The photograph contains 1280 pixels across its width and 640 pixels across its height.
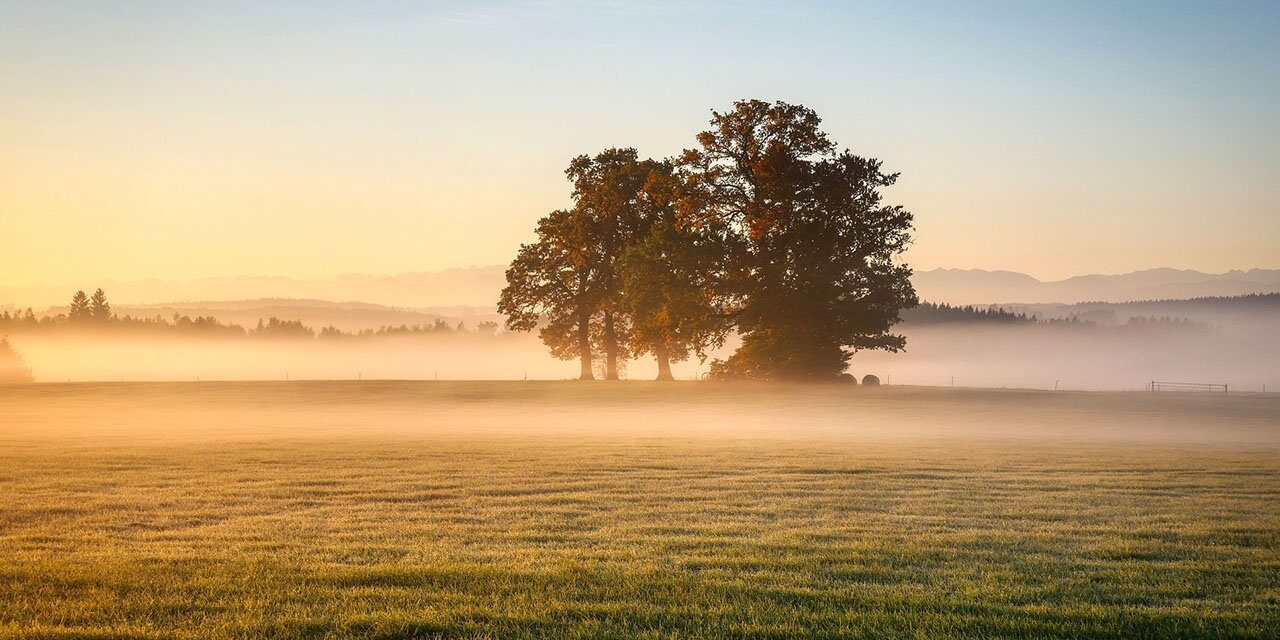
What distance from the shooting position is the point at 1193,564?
31.9 feet

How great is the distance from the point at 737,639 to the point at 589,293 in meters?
54.2

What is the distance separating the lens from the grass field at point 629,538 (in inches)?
295

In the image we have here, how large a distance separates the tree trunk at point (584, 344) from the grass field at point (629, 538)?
34668mm

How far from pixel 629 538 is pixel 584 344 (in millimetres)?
51293

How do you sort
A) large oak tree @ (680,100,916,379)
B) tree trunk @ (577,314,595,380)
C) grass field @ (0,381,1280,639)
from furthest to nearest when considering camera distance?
tree trunk @ (577,314,595,380), large oak tree @ (680,100,916,379), grass field @ (0,381,1280,639)

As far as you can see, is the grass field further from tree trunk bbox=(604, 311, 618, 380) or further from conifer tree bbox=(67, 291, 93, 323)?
conifer tree bbox=(67, 291, 93, 323)

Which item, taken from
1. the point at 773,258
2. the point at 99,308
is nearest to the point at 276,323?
the point at 99,308

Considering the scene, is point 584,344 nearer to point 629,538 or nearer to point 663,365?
point 663,365

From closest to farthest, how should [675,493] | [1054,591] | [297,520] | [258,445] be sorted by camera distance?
1. [1054,591]
2. [297,520]
3. [675,493]
4. [258,445]

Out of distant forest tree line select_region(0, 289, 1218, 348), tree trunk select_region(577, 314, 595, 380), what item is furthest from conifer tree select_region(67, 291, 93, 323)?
tree trunk select_region(577, 314, 595, 380)

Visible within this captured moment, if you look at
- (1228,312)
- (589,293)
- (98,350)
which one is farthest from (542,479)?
(1228,312)

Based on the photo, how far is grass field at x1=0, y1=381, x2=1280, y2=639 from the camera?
Result: 7480 millimetres

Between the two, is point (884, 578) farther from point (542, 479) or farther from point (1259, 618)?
point (542, 479)

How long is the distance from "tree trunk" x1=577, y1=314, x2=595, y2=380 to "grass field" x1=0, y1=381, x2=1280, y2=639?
114ft
